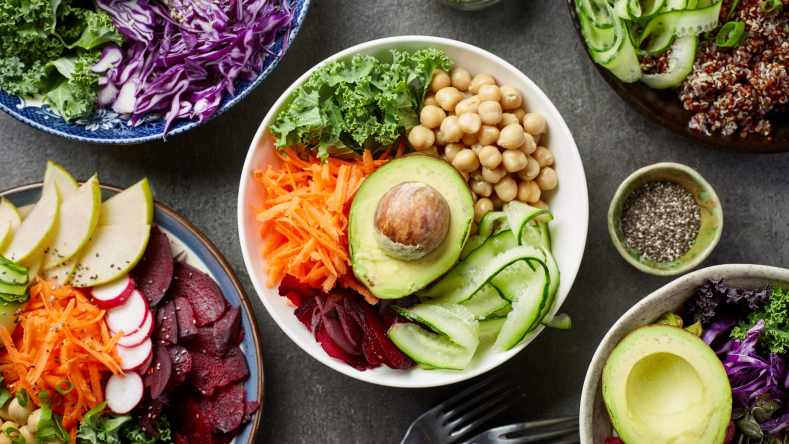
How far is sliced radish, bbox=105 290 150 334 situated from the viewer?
1.93 metres

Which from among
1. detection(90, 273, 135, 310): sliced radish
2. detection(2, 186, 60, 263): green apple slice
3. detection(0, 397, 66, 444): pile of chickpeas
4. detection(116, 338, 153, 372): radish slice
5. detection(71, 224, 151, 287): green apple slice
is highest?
detection(2, 186, 60, 263): green apple slice

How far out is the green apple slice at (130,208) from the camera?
6.56ft

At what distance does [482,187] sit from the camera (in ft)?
6.19

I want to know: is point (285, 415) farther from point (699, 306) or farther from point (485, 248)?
point (699, 306)

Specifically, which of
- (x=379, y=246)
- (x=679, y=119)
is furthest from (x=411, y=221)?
(x=679, y=119)

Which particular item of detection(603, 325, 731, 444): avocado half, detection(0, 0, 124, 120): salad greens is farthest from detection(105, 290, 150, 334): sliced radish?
detection(603, 325, 731, 444): avocado half

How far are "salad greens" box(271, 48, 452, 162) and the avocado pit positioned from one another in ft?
0.80

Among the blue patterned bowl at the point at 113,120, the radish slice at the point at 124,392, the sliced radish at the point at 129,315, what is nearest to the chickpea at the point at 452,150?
the blue patterned bowl at the point at 113,120

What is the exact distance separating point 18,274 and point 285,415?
1129 mm

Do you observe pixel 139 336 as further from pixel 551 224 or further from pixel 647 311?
pixel 647 311

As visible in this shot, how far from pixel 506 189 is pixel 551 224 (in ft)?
0.78

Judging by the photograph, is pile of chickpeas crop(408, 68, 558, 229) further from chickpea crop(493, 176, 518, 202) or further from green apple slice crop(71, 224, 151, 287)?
green apple slice crop(71, 224, 151, 287)

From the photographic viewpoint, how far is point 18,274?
1854 mm

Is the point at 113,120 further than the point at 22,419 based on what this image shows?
Yes
